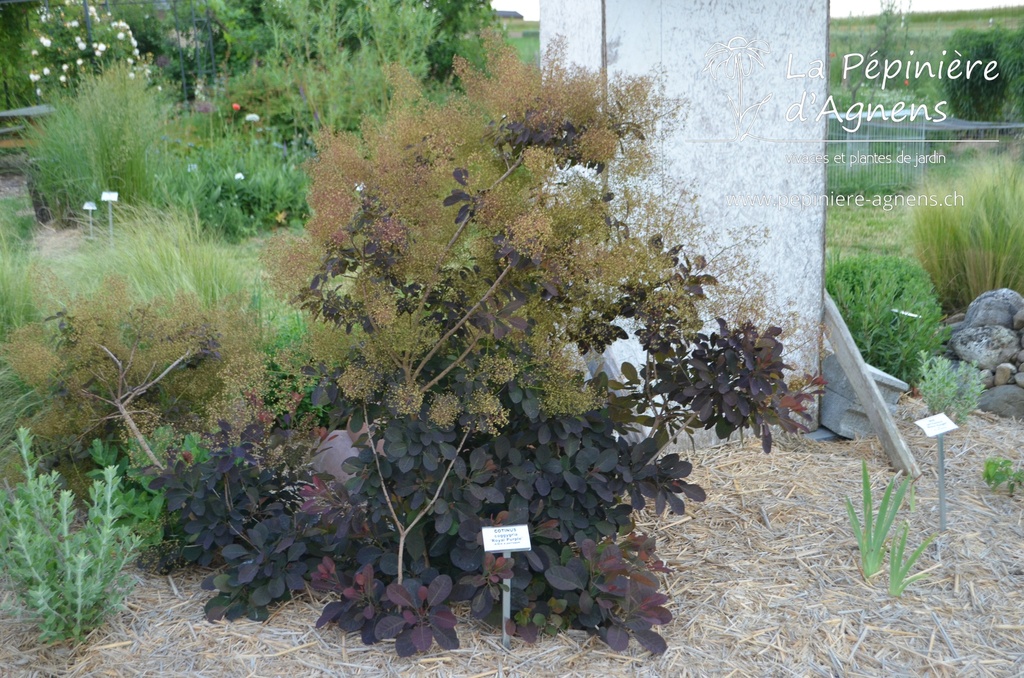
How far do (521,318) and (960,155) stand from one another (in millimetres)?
8898


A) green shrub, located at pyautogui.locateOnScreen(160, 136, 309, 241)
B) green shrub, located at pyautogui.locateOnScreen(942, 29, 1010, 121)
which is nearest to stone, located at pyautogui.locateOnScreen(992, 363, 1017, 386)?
green shrub, located at pyautogui.locateOnScreen(160, 136, 309, 241)

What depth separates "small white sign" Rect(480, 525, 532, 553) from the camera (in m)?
2.17

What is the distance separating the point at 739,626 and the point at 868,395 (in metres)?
1.50

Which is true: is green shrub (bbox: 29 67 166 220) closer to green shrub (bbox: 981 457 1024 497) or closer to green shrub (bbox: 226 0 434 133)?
green shrub (bbox: 226 0 434 133)

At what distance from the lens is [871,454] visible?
3613 mm

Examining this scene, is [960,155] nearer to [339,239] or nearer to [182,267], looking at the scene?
[182,267]

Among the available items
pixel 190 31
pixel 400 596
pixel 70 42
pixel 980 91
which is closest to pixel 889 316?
pixel 400 596

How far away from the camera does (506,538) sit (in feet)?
7.19

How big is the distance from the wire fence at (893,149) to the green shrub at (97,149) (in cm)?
618

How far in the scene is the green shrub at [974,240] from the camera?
16.6 ft

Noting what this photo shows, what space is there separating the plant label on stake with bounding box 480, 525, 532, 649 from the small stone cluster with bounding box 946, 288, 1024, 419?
8.75ft

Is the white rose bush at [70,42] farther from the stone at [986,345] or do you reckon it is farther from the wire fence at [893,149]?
the stone at [986,345]

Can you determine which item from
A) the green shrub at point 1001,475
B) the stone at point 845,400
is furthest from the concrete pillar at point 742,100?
the green shrub at point 1001,475

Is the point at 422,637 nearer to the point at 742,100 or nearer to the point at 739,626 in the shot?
the point at 739,626
